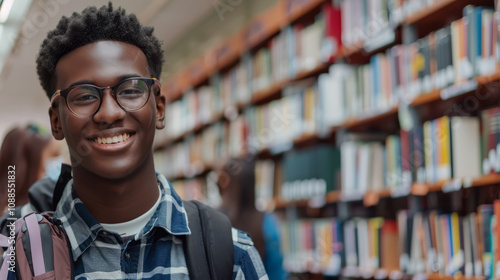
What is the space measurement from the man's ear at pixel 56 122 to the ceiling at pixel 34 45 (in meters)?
0.04

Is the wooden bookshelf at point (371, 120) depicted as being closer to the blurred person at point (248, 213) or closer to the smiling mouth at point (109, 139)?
the blurred person at point (248, 213)

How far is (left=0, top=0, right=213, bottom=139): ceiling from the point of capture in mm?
1154

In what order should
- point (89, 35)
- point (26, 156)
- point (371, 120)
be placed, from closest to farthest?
point (89, 35)
point (26, 156)
point (371, 120)

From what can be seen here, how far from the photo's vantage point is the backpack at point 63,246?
0.94 m

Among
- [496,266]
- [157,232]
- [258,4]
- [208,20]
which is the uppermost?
[258,4]

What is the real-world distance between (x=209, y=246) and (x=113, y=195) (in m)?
0.18

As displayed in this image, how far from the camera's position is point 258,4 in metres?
5.05

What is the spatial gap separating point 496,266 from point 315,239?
1537 millimetres

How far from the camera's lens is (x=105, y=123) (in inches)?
39.7

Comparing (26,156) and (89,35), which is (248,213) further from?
(89,35)

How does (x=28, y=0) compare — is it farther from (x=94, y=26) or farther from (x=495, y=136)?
(x=495, y=136)

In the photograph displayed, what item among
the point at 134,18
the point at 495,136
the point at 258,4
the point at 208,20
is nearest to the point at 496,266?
the point at 495,136

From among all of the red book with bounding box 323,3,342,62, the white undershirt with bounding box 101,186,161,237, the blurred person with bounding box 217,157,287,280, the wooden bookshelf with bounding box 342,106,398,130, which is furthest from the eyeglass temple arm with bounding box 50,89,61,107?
the red book with bounding box 323,3,342,62

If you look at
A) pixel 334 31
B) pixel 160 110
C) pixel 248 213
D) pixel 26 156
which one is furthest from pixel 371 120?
pixel 160 110
